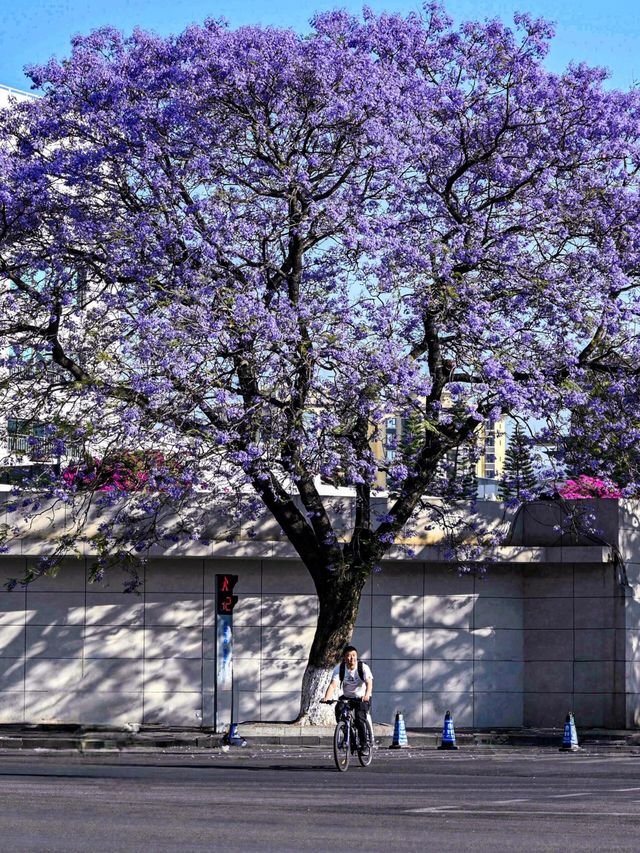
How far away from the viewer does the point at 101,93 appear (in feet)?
78.6

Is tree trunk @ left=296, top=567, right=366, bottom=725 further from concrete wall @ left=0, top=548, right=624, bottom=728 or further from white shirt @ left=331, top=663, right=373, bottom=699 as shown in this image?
white shirt @ left=331, top=663, right=373, bottom=699

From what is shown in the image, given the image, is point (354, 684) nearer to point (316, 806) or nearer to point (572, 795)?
point (572, 795)

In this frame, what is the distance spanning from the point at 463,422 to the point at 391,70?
6122 mm

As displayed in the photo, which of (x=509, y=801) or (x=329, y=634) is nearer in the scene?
(x=509, y=801)

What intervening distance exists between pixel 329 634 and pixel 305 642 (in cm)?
348

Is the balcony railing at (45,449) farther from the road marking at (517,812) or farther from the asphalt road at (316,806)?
the road marking at (517,812)

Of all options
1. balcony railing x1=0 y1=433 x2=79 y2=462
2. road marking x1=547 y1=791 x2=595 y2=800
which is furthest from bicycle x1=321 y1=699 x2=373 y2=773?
balcony railing x1=0 y1=433 x2=79 y2=462

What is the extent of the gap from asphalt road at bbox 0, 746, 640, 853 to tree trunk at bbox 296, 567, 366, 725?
17.3ft

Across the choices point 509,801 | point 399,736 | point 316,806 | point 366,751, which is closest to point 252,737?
point 399,736

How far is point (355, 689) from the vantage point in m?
19.7

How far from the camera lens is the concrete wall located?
2919 cm

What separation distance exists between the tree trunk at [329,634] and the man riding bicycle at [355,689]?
619 centimetres

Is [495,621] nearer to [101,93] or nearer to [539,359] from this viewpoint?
[539,359]

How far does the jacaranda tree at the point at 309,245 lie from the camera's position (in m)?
23.3
